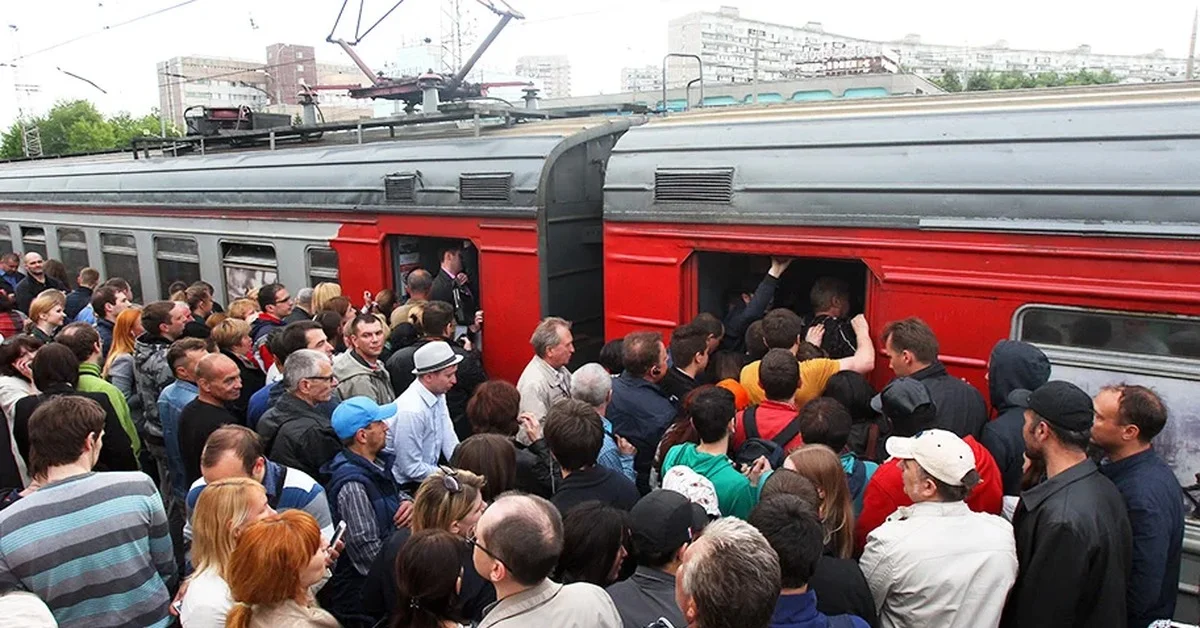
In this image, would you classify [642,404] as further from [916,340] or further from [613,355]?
[916,340]

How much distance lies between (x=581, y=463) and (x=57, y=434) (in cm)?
198

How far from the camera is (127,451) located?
4426 mm

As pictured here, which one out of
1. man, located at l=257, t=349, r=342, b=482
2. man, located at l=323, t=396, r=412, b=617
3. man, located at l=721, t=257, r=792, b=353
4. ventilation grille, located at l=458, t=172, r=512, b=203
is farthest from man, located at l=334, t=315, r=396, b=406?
man, located at l=721, t=257, r=792, b=353

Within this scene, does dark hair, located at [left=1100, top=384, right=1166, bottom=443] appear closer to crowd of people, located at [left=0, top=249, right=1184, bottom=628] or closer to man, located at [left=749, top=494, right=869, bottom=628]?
crowd of people, located at [left=0, top=249, right=1184, bottom=628]

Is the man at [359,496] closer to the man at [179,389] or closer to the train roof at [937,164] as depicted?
the man at [179,389]

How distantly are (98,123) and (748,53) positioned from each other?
62.6 metres

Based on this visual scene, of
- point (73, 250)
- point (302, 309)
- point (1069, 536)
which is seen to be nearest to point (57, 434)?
point (302, 309)

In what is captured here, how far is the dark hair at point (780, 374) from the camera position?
13.0ft

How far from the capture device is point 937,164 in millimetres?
4250

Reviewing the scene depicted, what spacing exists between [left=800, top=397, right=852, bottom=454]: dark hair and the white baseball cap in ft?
1.87

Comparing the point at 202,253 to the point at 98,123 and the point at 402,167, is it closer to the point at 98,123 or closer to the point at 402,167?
the point at 402,167

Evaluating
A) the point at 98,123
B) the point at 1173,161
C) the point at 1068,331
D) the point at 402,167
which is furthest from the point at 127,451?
the point at 98,123

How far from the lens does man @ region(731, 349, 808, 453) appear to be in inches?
154

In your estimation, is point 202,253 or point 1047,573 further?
point 202,253
